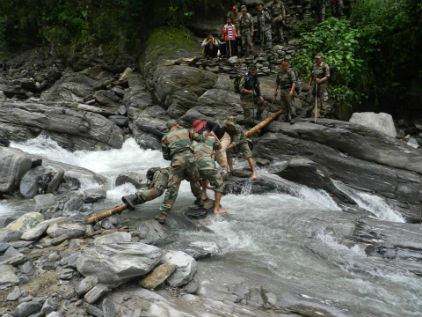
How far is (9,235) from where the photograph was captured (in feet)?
19.7

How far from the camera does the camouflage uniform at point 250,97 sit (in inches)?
464

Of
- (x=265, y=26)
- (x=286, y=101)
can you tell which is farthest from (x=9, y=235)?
(x=265, y=26)

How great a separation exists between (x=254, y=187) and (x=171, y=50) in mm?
10471

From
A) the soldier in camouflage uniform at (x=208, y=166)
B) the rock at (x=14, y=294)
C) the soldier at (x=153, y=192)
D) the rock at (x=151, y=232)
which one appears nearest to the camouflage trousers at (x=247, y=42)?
the soldier in camouflage uniform at (x=208, y=166)

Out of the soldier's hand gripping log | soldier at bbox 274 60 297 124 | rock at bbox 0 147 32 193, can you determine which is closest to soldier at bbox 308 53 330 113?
soldier at bbox 274 60 297 124

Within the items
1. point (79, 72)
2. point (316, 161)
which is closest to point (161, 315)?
point (316, 161)

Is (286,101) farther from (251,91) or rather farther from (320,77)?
(320,77)

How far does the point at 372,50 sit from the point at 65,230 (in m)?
14.1

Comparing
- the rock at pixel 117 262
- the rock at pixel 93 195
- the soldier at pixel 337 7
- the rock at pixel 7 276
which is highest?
the soldier at pixel 337 7

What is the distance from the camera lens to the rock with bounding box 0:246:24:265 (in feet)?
16.8

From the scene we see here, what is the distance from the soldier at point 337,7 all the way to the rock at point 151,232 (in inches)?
590

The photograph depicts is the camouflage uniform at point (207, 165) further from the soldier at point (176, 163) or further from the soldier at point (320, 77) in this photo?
the soldier at point (320, 77)

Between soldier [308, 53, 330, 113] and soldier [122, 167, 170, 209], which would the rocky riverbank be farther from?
soldier [308, 53, 330, 113]

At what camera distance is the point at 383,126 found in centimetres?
1213
